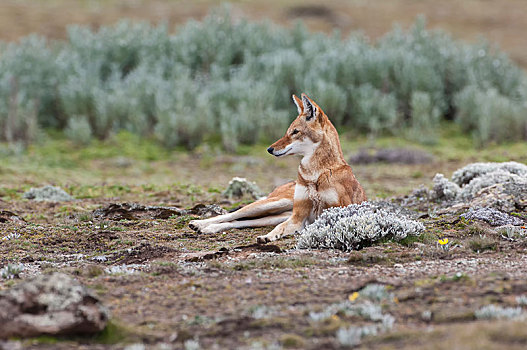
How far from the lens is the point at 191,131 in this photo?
16.5m

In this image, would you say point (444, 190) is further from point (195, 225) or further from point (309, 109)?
point (195, 225)

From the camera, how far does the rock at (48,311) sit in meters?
4.01

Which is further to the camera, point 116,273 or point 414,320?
point 116,273

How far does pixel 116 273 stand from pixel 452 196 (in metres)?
6.21

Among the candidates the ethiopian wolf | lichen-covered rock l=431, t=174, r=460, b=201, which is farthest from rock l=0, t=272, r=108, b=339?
lichen-covered rock l=431, t=174, r=460, b=201

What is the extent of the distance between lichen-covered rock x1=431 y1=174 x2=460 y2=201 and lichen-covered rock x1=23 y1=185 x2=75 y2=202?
6.13m

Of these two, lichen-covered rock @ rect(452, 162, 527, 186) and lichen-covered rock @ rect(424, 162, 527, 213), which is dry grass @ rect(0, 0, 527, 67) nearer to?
lichen-covered rock @ rect(452, 162, 527, 186)

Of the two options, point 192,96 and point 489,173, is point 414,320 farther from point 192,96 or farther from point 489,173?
point 192,96

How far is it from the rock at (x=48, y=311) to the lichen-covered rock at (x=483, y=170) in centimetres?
815

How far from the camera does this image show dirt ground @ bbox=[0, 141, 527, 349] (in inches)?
158

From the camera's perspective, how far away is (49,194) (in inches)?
436

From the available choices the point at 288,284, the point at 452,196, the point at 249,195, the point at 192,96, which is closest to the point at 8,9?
the point at 192,96

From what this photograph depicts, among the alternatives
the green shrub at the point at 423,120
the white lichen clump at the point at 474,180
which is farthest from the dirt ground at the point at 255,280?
the green shrub at the point at 423,120

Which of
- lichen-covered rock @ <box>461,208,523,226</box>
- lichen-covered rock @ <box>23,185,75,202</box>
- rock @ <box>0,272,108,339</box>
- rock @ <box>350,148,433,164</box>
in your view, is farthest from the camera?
rock @ <box>350,148,433,164</box>
